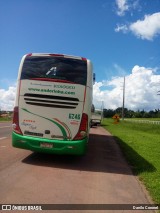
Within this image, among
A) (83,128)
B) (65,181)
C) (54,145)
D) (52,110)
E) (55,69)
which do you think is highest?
(55,69)

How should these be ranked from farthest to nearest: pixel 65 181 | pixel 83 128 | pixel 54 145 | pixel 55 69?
1. pixel 55 69
2. pixel 83 128
3. pixel 54 145
4. pixel 65 181

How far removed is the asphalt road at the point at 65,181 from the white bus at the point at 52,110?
28.0 inches

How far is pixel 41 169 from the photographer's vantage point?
30.4ft

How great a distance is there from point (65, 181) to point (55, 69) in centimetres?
399

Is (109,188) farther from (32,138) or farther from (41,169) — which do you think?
(32,138)

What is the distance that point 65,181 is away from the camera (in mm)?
7930

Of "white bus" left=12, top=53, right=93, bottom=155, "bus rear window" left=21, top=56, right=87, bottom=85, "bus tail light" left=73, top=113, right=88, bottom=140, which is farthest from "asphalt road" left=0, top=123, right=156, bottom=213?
"bus rear window" left=21, top=56, right=87, bottom=85

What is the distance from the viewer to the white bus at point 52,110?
10.2m

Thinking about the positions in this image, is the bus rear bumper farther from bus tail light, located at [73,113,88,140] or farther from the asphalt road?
the asphalt road

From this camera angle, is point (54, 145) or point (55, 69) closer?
point (54, 145)

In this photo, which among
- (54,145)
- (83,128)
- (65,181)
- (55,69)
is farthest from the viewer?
(55,69)

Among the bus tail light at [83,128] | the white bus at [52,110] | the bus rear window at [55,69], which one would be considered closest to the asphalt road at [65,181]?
the white bus at [52,110]

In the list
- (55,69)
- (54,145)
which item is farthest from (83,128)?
(55,69)

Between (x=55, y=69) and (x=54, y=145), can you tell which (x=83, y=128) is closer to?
(x=54, y=145)
